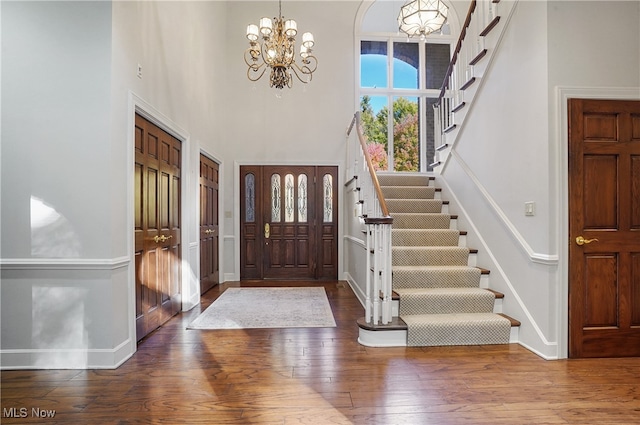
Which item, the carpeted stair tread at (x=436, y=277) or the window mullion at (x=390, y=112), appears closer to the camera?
the carpeted stair tread at (x=436, y=277)

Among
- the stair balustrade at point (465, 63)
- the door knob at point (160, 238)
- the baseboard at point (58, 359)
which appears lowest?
the baseboard at point (58, 359)

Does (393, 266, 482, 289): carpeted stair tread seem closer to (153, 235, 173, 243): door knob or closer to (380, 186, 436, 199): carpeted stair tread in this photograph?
(380, 186, 436, 199): carpeted stair tread

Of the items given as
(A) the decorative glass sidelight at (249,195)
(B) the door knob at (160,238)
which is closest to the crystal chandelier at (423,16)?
(A) the decorative glass sidelight at (249,195)

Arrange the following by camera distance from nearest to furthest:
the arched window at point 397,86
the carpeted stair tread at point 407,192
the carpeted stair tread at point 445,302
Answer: the carpeted stair tread at point 445,302 → the carpeted stair tread at point 407,192 → the arched window at point 397,86

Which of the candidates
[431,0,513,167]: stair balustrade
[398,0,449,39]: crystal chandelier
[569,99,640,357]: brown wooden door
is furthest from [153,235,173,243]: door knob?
[398,0,449,39]: crystal chandelier

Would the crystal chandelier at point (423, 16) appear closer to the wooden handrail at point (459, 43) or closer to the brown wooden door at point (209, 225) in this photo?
the wooden handrail at point (459, 43)

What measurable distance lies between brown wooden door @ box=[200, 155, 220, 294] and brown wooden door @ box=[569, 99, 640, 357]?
438 cm

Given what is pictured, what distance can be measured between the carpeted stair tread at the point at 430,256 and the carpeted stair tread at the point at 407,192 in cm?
126

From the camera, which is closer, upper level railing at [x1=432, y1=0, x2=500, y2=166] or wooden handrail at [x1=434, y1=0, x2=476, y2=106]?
upper level railing at [x1=432, y1=0, x2=500, y2=166]

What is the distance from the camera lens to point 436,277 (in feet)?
11.7

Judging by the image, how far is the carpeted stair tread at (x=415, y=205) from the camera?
4.68m

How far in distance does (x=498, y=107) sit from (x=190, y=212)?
3.68 m

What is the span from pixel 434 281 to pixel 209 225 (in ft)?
11.5

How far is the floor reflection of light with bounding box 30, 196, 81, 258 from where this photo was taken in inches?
98.3
